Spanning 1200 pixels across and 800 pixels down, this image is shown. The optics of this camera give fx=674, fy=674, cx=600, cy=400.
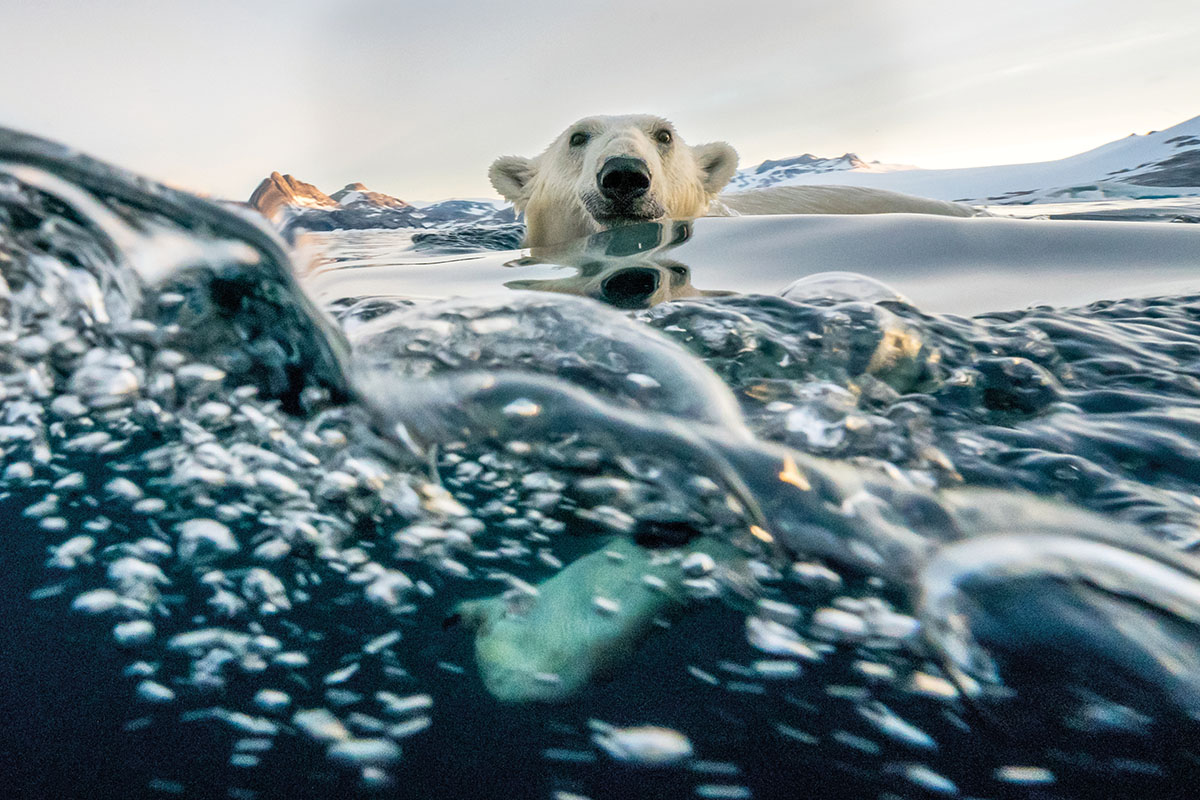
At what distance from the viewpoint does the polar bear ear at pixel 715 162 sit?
12.3 feet

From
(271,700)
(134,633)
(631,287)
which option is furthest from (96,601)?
(631,287)

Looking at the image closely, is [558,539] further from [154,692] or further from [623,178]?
[623,178]

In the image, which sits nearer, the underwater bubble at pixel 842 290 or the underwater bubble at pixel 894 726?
the underwater bubble at pixel 894 726

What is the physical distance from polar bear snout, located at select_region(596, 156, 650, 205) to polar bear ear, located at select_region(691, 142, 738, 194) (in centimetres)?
109

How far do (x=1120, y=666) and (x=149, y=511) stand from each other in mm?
1192

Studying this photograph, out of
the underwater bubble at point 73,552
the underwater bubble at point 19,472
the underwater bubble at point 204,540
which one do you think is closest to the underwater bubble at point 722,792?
the underwater bubble at point 204,540

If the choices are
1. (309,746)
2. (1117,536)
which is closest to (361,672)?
(309,746)

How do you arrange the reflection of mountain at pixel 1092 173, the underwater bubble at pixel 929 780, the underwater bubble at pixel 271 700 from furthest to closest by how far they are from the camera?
the reflection of mountain at pixel 1092 173
the underwater bubble at pixel 271 700
the underwater bubble at pixel 929 780

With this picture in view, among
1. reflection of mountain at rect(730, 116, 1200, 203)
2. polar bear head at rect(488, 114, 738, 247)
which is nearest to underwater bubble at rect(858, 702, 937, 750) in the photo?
polar bear head at rect(488, 114, 738, 247)

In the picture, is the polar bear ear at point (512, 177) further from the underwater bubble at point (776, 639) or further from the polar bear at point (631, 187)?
the underwater bubble at point (776, 639)

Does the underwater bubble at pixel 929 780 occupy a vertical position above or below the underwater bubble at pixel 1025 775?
above

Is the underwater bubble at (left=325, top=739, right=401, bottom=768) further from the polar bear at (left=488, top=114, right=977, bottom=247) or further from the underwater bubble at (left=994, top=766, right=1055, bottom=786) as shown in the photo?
the polar bear at (left=488, top=114, right=977, bottom=247)

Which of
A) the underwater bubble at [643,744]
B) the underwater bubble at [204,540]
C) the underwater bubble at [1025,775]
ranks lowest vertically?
the underwater bubble at [1025,775]

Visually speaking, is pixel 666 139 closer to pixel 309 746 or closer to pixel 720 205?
pixel 720 205
